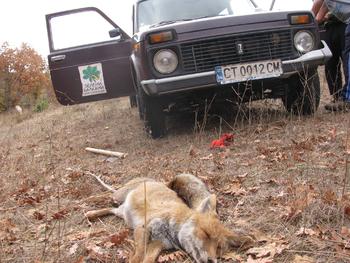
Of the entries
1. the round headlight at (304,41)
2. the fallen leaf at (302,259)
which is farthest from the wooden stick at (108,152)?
the fallen leaf at (302,259)

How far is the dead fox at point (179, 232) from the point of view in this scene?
7.68ft

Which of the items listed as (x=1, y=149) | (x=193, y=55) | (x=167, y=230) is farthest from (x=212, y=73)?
(x=1, y=149)

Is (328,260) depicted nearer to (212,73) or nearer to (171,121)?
(212,73)

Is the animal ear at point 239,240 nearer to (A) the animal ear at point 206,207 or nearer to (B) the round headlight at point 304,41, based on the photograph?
(A) the animal ear at point 206,207

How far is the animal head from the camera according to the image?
2.30 meters

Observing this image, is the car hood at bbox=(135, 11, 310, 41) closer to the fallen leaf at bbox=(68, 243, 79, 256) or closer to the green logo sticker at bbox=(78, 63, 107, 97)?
the green logo sticker at bbox=(78, 63, 107, 97)

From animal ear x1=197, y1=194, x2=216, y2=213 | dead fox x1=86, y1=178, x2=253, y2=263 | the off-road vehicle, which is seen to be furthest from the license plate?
animal ear x1=197, y1=194, x2=216, y2=213

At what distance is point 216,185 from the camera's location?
3803 mm

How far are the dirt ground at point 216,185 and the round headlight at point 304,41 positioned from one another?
0.84 metres

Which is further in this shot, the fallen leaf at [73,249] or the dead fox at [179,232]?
the fallen leaf at [73,249]

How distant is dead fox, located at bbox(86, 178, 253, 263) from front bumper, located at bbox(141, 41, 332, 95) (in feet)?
7.29

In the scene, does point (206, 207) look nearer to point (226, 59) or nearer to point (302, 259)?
point (302, 259)

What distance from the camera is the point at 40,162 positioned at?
5984mm

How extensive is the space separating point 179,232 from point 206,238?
20cm
